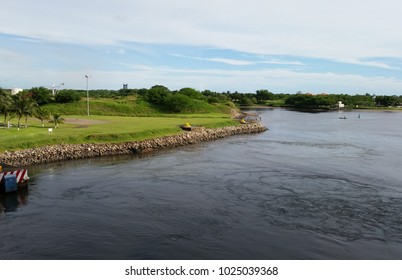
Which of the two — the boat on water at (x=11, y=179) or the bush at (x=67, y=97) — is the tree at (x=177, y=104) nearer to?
the bush at (x=67, y=97)

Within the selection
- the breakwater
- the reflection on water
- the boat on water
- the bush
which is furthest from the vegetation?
the reflection on water

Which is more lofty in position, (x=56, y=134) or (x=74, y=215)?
(x=56, y=134)

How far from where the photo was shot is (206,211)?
84.6ft

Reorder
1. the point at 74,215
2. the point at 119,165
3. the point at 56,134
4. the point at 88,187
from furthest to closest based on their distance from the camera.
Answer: the point at 56,134, the point at 119,165, the point at 88,187, the point at 74,215

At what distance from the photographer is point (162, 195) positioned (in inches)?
1170

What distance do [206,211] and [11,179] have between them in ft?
50.6

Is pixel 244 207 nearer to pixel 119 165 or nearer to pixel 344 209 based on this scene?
pixel 344 209

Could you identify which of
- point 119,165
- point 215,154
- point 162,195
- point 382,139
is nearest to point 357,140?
point 382,139

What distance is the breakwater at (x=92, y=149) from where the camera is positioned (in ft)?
133

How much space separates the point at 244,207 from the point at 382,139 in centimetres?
5372

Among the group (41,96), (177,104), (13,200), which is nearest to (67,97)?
(41,96)

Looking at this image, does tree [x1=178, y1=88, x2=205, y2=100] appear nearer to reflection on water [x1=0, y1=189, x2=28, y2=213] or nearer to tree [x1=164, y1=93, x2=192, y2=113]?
tree [x1=164, y1=93, x2=192, y2=113]

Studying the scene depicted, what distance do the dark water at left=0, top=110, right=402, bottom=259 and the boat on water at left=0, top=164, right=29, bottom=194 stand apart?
1255 millimetres

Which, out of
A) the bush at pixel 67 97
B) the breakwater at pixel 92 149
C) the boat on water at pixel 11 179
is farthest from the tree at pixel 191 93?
the boat on water at pixel 11 179
